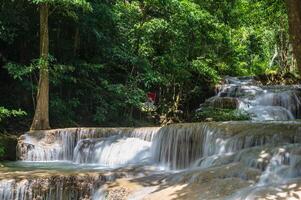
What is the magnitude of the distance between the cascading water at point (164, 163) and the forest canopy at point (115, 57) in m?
3.14

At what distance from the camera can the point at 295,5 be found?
7871 mm

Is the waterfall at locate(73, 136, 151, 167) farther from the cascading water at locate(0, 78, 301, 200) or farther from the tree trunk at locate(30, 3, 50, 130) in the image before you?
the tree trunk at locate(30, 3, 50, 130)

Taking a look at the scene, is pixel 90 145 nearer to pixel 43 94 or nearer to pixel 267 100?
pixel 43 94

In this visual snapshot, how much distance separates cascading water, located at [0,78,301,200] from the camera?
8.58 meters

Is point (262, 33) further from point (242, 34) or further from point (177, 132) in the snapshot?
point (177, 132)

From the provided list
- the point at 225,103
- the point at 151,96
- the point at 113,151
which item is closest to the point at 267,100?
the point at 225,103

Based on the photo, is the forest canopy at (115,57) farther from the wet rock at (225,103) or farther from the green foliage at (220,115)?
the green foliage at (220,115)

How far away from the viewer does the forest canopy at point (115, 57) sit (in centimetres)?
1727

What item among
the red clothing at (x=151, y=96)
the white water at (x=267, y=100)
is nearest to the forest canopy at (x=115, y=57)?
the red clothing at (x=151, y=96)

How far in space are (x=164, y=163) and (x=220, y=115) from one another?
6105 millimetres

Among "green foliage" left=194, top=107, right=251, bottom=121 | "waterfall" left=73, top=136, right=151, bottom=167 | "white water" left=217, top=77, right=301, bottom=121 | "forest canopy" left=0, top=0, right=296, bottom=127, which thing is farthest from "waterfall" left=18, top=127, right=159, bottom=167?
"white water" left=217, top=77, right=301, bottom=121

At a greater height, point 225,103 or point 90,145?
point 225,103

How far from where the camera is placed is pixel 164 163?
1224 cm

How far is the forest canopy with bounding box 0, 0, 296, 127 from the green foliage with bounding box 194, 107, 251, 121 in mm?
1519
